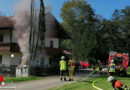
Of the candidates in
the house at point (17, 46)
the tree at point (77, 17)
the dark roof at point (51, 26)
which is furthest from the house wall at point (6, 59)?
the tree at point (77, 17)

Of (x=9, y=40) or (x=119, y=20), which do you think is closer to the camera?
(x=9, y=40)

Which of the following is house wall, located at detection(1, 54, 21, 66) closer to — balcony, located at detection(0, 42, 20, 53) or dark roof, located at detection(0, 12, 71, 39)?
balcony, located at detection(0, 42, 20, 53)

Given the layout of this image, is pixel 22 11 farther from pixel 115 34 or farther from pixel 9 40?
pixel 115 34

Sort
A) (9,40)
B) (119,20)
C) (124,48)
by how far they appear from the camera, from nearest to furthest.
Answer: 1. (9,40)
2. (124,48)
3. (119,20)

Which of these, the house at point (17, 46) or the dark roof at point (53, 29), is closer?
the house at point (17, 46)

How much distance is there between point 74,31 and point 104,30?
7427 millimetres

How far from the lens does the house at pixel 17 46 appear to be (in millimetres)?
22188

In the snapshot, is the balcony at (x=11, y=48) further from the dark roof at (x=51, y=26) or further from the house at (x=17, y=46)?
the dark roof at (x=51, y=26)

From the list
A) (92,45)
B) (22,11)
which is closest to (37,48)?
(22,11)

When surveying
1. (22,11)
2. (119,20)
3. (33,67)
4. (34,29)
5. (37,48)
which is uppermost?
(119,20)

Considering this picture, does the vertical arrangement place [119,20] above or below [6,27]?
above

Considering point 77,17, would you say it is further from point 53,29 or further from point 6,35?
point 6,35

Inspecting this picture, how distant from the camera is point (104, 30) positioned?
1934 inches

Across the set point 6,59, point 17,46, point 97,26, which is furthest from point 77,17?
point 17,46
